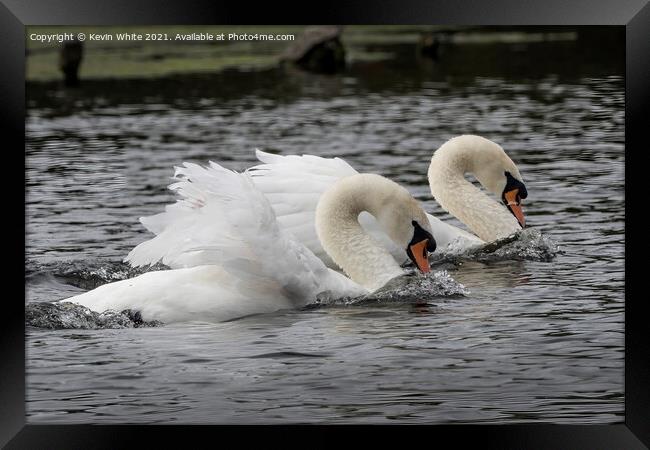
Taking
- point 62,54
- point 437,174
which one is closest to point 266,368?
point 437,174

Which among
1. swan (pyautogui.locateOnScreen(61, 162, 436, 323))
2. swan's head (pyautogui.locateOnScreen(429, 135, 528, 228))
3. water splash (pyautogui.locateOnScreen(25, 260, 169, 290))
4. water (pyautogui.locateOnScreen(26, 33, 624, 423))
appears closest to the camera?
water (pyautogui.locateOnScreen(26, 33, 624, 423))

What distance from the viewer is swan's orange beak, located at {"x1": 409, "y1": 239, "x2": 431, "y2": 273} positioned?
864 cm

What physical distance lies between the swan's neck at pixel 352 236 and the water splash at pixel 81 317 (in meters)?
1.43

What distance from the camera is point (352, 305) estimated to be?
8.02 meters

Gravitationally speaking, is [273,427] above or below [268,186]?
below

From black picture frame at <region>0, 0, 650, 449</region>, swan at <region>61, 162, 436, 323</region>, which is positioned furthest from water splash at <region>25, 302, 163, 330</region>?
black picture frame at <region>0, 0, 650, 449</region>

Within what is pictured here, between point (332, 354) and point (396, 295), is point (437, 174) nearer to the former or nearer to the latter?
point (396, 295)

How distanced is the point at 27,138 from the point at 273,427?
4.68ft

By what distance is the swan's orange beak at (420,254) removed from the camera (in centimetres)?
864

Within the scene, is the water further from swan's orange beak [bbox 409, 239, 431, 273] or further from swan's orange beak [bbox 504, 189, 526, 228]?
swan's orange beak [bbox 409, 239, 431, 273]

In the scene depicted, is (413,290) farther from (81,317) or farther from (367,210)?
(81,317)

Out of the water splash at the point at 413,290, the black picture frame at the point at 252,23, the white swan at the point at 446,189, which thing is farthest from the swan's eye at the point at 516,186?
the black picture frame at the point at 252,23

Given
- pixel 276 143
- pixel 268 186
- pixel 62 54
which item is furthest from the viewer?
pixel 62 54

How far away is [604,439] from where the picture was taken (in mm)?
5730
